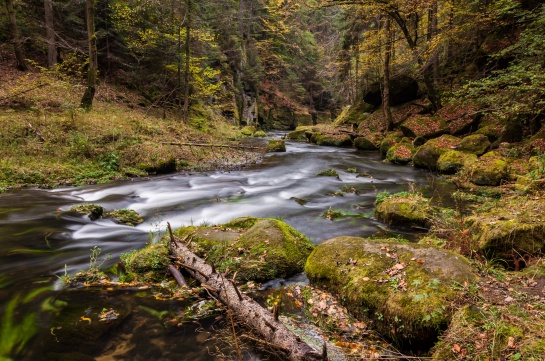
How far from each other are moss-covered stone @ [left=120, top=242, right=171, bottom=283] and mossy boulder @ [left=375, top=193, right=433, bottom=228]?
4774mm

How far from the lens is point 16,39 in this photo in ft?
48.3

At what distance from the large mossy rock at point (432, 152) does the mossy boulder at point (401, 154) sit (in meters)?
0.90

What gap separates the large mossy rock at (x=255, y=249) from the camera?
4734 mm

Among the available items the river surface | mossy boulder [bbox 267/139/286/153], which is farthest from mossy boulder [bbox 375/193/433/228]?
mossy boulder [bbox 267/139/286/153]

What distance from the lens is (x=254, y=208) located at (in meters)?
8.60

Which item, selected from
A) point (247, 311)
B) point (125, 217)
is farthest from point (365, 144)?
point (247, 311)

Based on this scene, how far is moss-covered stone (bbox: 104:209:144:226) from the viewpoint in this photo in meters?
7.09

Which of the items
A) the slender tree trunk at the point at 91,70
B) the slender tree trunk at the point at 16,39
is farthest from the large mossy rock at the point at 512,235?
the slender tree trunk at the point at 16,39

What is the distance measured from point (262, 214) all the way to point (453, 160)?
8.05 meters

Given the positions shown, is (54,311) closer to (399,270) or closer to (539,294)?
(399,270)

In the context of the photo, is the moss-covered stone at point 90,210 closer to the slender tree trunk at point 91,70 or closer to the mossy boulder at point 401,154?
the slender tree trunk at point 91,70

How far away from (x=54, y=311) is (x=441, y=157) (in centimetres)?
1284

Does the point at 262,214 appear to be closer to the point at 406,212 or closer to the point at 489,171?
the point at 406,212

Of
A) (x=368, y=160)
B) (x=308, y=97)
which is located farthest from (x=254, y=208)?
(x=308, y=97)
